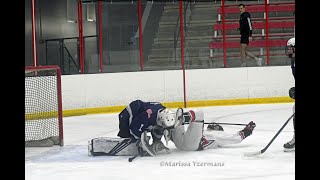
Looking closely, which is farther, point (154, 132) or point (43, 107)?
point (43, 107)

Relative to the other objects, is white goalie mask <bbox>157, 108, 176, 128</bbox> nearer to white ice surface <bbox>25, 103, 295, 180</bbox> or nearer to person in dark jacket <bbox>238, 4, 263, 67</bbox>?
white ice surface <bbox>25, 103, 295, 180</bbox>

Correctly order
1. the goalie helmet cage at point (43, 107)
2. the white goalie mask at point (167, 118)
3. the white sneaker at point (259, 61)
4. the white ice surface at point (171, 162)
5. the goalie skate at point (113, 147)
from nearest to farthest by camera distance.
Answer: the white ice surface at point (171, 162) → the white goalie mask at point (167, 118) → the goalie skate at point (113, 147) → the goalie helmet cage at point (43, 107) → the white sneaker at point (259, 61)

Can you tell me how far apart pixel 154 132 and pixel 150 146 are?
0.10 meters

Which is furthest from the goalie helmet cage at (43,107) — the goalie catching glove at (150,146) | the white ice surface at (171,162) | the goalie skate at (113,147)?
the goalie catching glove at (150,146)

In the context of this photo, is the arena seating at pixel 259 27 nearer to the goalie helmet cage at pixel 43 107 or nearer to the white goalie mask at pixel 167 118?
the goalie helmet cage at pixel 43 107

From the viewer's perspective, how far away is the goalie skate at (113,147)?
4520mm

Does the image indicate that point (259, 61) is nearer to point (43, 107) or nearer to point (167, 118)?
point (43, 107)

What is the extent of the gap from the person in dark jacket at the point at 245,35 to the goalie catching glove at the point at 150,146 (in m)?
4.56

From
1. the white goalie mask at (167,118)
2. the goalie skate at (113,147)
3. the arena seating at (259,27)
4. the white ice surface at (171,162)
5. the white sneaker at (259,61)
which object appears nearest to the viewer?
the white ice surface at (171,162)

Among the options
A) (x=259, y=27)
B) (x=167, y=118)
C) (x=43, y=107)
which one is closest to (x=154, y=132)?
(x=167, y=118)

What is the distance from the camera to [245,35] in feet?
30.1
